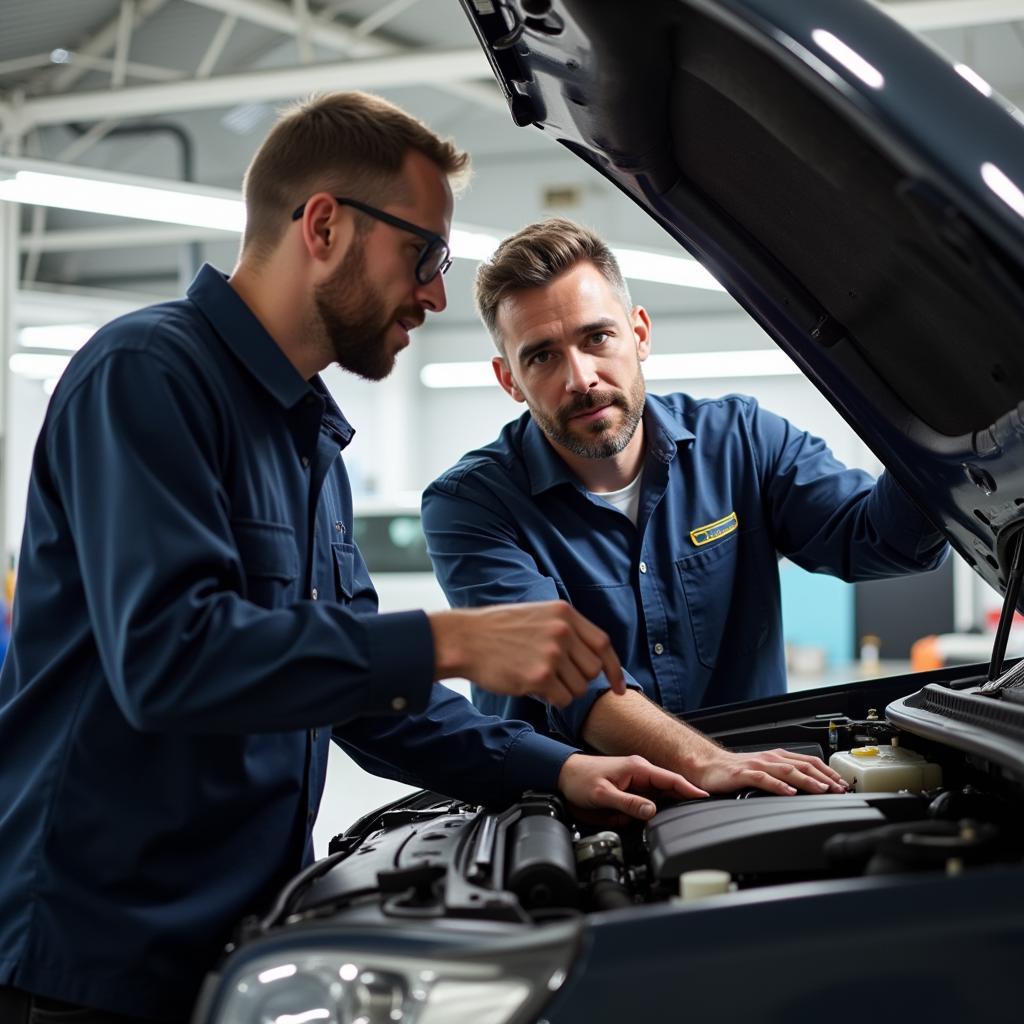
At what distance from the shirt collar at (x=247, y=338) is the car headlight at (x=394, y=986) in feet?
2.22

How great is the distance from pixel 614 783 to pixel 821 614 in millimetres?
8226

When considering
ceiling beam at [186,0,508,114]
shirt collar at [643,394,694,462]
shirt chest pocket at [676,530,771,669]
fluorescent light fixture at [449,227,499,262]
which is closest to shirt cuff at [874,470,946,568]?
shirt chest pocket at [676,530,771,669]

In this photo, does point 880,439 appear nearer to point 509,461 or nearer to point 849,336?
point 849,336

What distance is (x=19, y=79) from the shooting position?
8297mm

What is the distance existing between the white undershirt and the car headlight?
1.38m

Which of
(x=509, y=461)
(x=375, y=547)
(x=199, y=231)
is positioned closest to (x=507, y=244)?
(x=509, y=461)

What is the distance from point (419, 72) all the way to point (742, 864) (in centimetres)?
477

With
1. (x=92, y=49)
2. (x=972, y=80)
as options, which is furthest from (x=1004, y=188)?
(x=92, y=49)

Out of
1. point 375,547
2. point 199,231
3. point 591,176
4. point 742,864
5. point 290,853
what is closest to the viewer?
point 742,864

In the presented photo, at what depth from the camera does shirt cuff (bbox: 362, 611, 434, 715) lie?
3.83 ft

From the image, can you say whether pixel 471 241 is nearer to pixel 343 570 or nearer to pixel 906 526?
pixel 906 526

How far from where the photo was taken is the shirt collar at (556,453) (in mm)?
2189

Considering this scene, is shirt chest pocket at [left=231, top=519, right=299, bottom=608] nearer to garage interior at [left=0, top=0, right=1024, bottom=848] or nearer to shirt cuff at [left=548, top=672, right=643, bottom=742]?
shirt cuff at [left=548, top=672, right=643, bottom=742]

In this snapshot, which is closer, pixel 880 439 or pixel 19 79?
pixel 880 439
